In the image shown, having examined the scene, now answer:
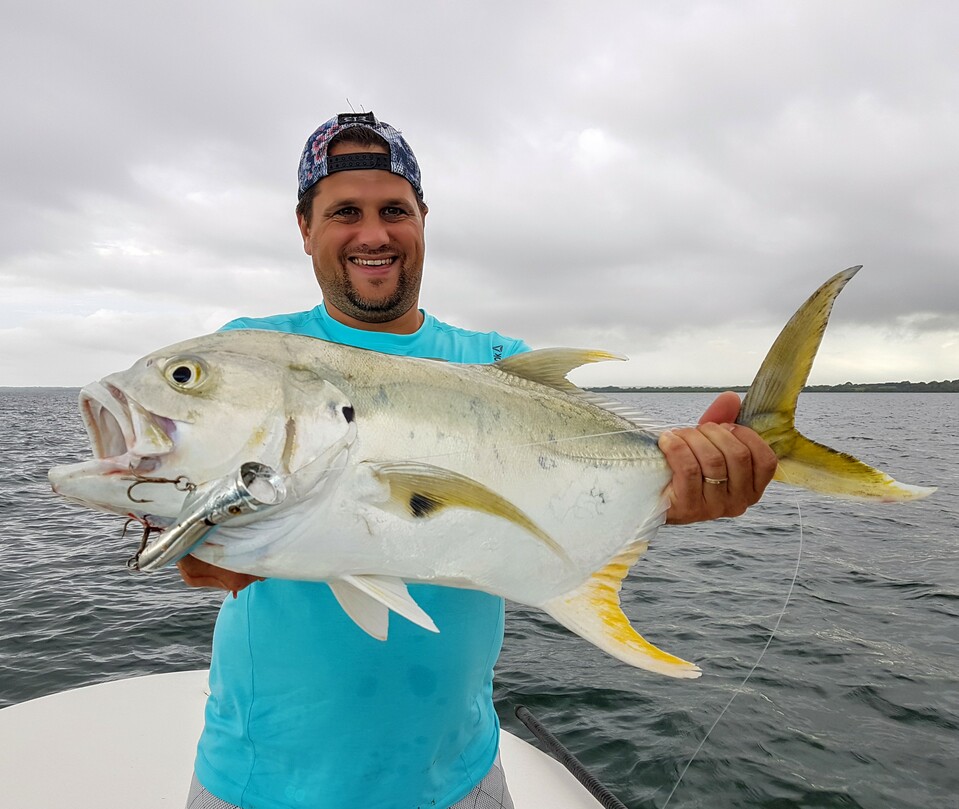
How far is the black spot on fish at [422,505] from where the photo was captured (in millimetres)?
1936

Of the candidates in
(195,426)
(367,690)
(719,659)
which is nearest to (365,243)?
(195,426)

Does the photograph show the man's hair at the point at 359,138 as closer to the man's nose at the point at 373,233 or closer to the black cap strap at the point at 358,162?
the black cap strap at the point at 358,162

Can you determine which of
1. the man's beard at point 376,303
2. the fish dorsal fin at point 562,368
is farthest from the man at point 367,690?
the man's beard at point 376,303

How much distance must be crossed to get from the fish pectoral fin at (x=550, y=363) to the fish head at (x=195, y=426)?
70cm

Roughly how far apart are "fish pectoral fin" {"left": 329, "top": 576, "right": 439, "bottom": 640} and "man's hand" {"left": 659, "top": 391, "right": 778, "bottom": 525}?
105 cm

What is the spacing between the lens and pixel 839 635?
884 centimetres

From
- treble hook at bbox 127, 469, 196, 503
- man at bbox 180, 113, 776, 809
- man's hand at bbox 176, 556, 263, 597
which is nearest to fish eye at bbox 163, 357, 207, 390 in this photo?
treble hook at bbox 127, 469, 196, 503

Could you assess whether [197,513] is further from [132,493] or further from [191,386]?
[191,386]

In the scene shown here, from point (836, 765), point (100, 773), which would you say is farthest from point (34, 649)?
point (836, 765)

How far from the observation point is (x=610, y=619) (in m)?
2.21

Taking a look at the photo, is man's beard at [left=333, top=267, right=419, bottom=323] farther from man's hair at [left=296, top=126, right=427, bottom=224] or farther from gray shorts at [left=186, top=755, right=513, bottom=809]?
gray shorts at [left=186, top=755, right=513, bottom=809]

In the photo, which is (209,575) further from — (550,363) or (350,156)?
(350,156)

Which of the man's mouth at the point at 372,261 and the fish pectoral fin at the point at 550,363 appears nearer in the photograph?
the fish pectoral fin at the point at 550,363

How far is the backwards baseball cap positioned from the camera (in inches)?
121
